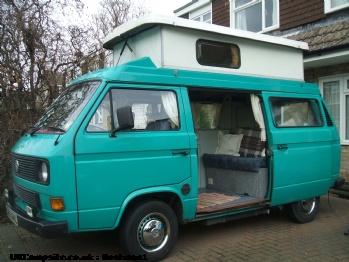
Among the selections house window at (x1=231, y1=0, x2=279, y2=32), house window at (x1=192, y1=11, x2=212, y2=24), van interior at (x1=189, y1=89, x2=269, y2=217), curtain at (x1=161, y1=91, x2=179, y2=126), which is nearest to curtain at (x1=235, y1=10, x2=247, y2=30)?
house window at (x1=231, y1=0, x2=279, y2=32)

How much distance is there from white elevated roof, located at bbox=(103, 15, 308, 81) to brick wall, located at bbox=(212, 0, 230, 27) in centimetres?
697

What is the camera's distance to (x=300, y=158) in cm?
586

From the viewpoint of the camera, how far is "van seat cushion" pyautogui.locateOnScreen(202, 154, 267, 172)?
5598 millimetres

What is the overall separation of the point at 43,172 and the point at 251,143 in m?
3.60

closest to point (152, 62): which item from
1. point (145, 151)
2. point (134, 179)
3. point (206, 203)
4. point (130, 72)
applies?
point (130, 72)

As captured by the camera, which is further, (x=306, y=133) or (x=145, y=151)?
(x=306, y=133)

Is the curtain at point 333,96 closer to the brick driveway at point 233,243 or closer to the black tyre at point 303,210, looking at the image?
the black tyre at point 303,210

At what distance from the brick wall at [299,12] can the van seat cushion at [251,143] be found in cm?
463

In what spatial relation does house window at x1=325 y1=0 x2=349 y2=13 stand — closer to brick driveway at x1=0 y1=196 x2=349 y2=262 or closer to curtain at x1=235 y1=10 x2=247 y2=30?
curtain at x1=235 y1=10 x2=247 y2=30

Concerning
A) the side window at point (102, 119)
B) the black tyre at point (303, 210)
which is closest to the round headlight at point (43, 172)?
the side window at point (102, 119)

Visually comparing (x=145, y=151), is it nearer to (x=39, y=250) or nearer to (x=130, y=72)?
(x=130, y=72)

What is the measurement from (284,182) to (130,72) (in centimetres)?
296

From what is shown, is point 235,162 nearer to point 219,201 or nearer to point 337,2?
point 219,201

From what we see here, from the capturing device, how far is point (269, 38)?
19.1 feet
